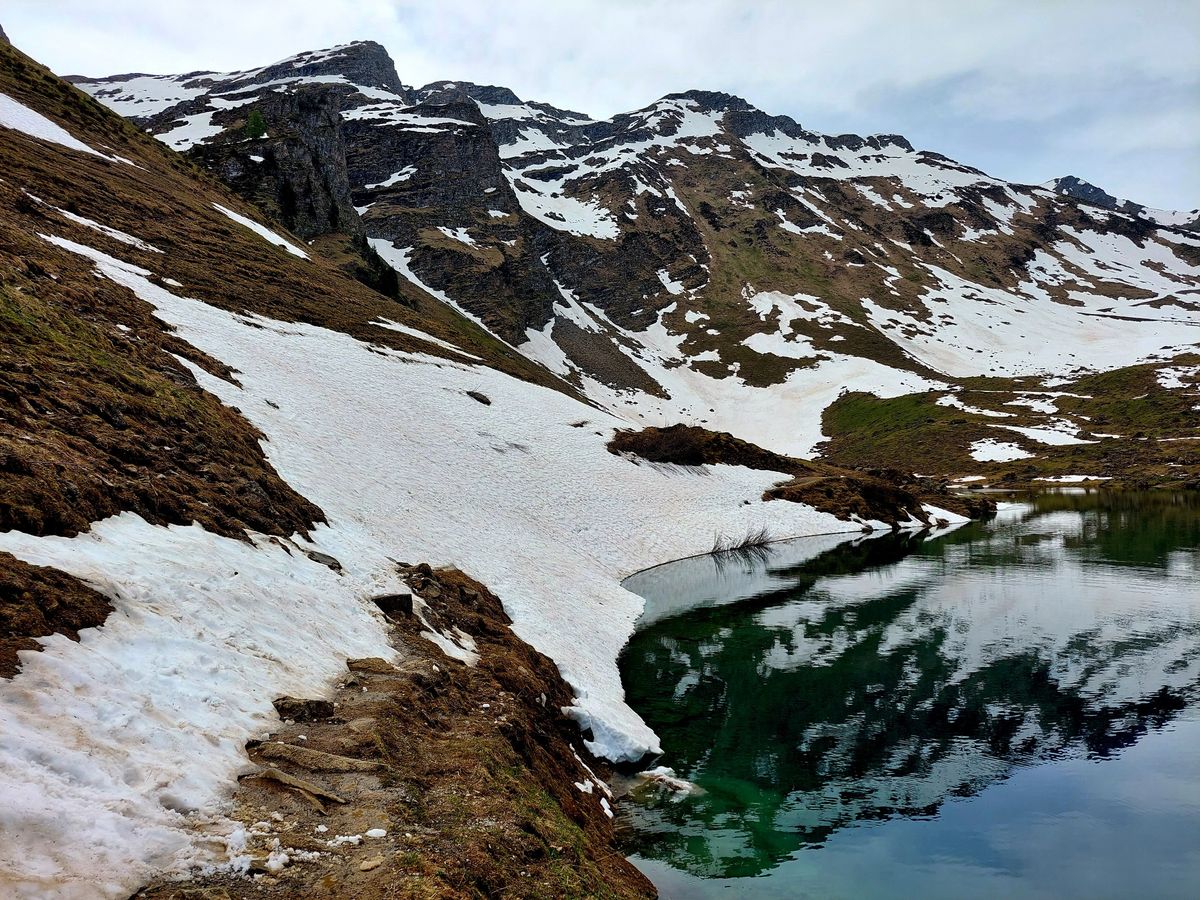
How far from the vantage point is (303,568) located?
18.1 meters

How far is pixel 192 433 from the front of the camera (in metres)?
20.4

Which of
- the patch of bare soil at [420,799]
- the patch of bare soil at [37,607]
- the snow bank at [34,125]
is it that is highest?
the snow bank at [34,125]

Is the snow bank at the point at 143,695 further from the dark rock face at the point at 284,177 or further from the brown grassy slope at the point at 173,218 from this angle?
the dark rock face at the point at 284,177

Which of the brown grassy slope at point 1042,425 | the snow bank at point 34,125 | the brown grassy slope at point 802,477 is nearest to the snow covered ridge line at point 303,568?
the brown grassy slope at point 802,477

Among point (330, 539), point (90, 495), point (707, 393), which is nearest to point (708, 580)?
point (330, 539)

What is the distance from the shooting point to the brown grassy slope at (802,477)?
65125 mm

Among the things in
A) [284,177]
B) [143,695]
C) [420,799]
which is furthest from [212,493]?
[284,177]

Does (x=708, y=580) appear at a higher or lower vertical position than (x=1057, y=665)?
lower

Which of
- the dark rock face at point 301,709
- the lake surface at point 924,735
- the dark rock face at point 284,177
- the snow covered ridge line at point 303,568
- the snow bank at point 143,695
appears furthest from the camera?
the dark rock face at point 284,177

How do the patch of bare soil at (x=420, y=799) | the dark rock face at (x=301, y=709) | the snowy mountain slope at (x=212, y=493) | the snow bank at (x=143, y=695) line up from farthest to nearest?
the dark rock face at (x=301, y=709) < the snowy mountain slope at (x=212, y=493) < the patch of bare soil at (x=420, y=799) < the snow bank at (x=143, y=695)

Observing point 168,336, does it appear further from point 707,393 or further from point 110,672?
point 707,393

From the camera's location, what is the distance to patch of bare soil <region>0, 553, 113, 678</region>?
865cm

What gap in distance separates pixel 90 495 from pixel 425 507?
21392 mm

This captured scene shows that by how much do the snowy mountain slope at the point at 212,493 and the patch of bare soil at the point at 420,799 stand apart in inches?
27.0
